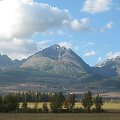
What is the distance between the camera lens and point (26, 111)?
7461 inches

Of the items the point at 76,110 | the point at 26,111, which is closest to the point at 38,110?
the point at 26,111

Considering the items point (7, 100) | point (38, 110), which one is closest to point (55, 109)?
point (38, 110)

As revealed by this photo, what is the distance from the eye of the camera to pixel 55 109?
19850 centimetres

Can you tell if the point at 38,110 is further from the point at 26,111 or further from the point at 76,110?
the point at 76,110

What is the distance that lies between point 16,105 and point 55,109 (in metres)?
19.8

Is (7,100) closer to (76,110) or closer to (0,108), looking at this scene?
(0,108)

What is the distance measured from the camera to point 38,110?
194 m

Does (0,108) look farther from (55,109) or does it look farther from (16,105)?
(55,109)

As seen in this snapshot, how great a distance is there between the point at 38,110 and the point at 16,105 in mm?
12723

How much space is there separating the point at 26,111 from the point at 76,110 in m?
26.2

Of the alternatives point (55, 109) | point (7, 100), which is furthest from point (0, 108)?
point (55, 109)

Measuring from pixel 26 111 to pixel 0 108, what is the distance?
43.0 feet

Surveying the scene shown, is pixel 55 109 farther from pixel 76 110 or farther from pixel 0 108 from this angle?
pixel 0 108

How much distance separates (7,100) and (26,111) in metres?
14.4
